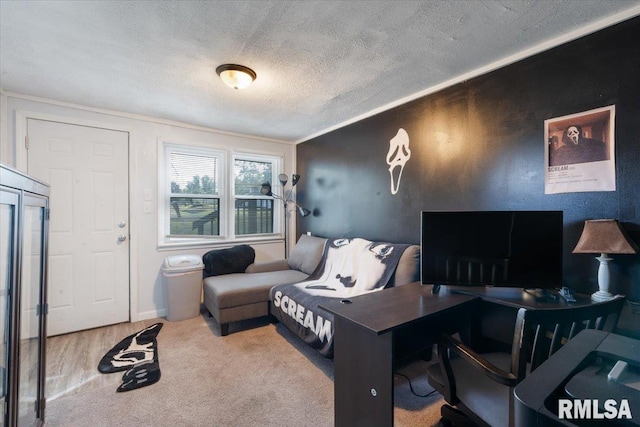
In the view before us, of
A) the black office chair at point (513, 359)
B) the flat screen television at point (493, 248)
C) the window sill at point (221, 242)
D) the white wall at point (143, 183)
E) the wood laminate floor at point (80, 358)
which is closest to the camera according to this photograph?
the black office chair at point (513, 359)

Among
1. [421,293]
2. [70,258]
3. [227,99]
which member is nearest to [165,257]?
[70,258]

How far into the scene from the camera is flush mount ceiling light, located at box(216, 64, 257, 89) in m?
1.99

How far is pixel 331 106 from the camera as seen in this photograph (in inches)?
111

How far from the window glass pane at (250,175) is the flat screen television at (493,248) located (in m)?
2.76

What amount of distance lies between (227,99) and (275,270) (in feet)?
6.81

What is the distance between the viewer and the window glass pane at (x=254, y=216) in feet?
12.8

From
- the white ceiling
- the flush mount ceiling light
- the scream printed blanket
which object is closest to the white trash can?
the scream printed blanket

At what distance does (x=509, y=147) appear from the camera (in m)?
1.94

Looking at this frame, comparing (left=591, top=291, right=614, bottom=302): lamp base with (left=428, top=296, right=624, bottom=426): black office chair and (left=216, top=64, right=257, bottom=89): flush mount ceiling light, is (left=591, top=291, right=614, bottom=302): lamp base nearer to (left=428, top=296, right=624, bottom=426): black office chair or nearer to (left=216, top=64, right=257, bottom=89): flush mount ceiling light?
(left=428, top=296, right=624, bottom=426): black office chair

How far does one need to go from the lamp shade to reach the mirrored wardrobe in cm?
255

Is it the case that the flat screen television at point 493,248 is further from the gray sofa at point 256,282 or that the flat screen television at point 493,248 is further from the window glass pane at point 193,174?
the window glass pane at point 193,174

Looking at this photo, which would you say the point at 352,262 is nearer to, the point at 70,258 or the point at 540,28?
the point at 540,28

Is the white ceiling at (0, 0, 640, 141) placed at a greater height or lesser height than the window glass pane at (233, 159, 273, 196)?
greater

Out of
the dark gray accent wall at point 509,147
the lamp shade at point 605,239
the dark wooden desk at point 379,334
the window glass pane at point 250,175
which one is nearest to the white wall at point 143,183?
the window glass pane at point 250,175
